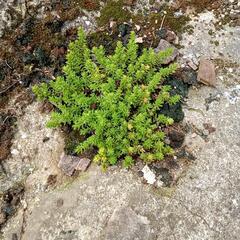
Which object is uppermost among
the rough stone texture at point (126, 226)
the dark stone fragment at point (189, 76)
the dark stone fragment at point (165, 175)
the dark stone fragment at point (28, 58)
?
the dark stone fragment at point (28, 58)

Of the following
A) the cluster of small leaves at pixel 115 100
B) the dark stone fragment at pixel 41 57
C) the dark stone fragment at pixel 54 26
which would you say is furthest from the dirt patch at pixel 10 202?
the dark stone fragment at pixel 54 26

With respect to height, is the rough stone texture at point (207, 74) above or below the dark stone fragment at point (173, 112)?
above

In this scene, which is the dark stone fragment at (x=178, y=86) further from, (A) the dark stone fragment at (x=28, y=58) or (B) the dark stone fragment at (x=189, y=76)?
(A) the dark stone fragment at (x=28, y=58)

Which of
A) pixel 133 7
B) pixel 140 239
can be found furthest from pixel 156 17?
pixel 140 239

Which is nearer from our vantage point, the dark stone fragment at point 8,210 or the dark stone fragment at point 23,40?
the dark stone fragment at point 8,210

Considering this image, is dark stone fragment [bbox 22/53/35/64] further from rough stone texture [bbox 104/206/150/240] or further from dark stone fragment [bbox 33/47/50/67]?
rough stone texture [bbox 104/206/150/240]

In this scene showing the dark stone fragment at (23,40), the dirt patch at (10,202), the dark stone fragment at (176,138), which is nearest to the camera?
the dirt patch at (10,202)

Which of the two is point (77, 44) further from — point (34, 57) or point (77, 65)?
point (34, 57)
